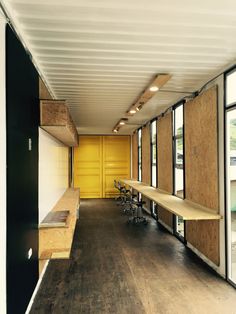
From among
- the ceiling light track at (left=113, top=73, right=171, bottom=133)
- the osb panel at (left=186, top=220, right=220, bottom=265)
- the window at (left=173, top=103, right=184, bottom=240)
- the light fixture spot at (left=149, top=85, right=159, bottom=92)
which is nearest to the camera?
the ceiling light track at (left=113, top=73, right=171, bottom=133)

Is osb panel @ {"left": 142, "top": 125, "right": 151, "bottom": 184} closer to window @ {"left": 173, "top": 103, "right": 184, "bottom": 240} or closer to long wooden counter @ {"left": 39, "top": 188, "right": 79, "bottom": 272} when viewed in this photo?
Result: window @ {"left": 173, "top": 103, "right": 184, "bottom": 240}

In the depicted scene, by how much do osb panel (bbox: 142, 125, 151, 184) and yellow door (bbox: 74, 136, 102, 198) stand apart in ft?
9.42

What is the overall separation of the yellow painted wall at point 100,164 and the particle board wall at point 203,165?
20.5ft

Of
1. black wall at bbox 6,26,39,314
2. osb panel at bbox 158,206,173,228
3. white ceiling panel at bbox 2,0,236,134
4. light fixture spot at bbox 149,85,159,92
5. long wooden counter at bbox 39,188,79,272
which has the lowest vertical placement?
osb panel at bbox 158,206,173,228

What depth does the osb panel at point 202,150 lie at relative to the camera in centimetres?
348

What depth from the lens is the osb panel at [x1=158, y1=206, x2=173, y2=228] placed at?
17.8 ft

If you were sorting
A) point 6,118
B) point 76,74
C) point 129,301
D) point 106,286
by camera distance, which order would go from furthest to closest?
point 76,74
point 106,286
point 129,301
point 6,118

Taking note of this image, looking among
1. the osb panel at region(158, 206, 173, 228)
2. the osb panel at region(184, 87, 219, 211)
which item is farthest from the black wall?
the osb panel at region(158, 206, 173, 228)

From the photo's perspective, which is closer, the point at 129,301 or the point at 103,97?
the point at 129,301

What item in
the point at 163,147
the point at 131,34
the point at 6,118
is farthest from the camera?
the point at 163,147

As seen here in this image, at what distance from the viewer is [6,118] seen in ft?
6.01

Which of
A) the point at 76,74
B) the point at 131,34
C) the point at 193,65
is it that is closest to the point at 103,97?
the point at 76,74

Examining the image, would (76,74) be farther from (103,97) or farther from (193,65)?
(193,65)

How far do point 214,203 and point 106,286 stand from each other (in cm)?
186
